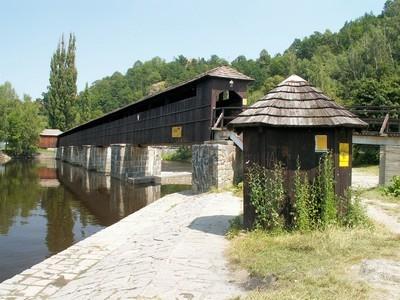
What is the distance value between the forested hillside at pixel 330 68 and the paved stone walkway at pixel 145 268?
26771mm

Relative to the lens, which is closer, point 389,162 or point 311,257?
point 311,257

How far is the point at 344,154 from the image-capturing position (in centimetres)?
841

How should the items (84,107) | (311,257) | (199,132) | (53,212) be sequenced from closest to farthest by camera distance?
1. (311,257)
2. (53,212)
3. (199,132)
4. (84,107)

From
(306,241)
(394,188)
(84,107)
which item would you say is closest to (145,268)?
(306,241)

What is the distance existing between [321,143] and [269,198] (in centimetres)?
145

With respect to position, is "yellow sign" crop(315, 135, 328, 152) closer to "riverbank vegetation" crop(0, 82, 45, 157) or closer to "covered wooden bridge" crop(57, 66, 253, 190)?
"covered wooden bridge" crop(57, 66, 253, 190)

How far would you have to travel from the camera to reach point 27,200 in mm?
21688

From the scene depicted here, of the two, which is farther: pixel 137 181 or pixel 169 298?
pixel 137 181

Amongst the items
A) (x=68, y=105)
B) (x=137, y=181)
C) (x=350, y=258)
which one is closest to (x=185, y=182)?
(x=137, y=181)

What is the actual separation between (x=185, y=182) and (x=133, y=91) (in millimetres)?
100817

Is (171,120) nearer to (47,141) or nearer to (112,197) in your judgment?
(112,197)

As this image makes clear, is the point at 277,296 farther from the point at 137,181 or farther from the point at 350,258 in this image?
the point at 137,181

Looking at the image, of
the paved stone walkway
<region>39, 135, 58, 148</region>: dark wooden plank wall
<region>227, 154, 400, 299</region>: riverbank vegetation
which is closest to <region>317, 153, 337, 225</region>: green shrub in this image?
<region>227, 154, 400, 299</region>: riverbank vegetation

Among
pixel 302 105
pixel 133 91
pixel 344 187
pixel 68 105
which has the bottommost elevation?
pixel 344 187
